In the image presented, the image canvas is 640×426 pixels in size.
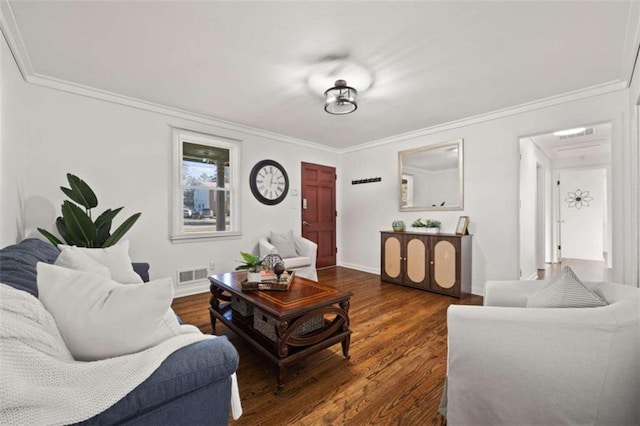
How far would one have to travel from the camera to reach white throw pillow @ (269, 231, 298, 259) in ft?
13.6

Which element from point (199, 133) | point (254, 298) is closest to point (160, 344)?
point (254, 298)

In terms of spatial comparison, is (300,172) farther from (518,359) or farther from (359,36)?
(518,359)

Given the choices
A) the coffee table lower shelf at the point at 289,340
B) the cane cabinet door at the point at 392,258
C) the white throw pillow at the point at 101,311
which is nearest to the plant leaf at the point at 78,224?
the coffee table lower shelf at the point at 289,340

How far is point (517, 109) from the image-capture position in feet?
11.2

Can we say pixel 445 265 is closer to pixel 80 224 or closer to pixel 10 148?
pixel 80 224

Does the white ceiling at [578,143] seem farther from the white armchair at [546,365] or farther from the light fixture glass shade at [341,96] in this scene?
the white armchair at [546,365]

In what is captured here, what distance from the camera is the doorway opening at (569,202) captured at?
15.3ft

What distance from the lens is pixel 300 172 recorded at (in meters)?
5.07

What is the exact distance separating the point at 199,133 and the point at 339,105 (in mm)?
2149

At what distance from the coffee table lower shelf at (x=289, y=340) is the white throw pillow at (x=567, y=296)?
124 cm

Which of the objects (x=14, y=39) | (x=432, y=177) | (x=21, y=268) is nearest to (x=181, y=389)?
(x=21, y=268)

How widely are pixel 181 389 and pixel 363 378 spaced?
1338mm

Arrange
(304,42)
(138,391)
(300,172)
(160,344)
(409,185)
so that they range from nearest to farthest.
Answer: (138,391) → (160,344) → (304,42) → (409,185) → (300,172)

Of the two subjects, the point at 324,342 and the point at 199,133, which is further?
the point at 199,133
